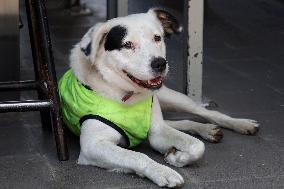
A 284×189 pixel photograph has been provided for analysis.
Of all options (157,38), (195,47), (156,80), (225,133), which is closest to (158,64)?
(156,80)

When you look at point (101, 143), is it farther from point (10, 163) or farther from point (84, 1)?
point (84, 1)

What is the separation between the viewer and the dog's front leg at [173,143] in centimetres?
407

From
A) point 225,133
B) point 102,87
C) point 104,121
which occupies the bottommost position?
point 225,133

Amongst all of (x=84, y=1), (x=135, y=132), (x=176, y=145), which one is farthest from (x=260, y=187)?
(x=84, y=1)

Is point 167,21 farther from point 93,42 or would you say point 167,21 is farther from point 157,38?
point 93,42

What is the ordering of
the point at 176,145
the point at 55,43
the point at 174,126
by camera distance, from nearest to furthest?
1. the point at 176,145
2. the point at 174,126
3. the point at 55,43

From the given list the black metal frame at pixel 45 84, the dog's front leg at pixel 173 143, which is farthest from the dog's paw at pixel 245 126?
the black metal frame at pixel 45 84

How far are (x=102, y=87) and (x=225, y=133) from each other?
983mm

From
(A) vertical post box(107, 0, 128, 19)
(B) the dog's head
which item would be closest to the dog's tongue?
(B) the dog's head

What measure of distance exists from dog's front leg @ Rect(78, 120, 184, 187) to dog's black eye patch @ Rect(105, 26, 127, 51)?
454 mm

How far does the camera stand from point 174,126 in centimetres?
479

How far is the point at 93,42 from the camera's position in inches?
167

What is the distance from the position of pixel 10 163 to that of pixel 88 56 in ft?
2.59

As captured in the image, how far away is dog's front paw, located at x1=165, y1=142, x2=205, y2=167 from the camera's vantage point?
4055 mm
